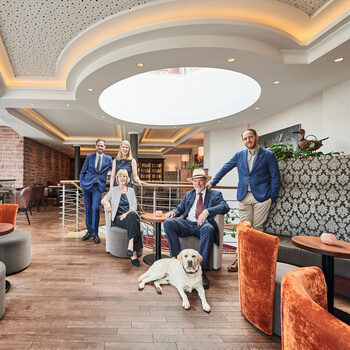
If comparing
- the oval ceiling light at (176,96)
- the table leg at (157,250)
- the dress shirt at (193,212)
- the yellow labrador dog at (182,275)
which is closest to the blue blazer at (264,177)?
the dress shirt at (193,212)

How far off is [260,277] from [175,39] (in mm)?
2971

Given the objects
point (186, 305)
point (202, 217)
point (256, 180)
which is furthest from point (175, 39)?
point (186, 305)

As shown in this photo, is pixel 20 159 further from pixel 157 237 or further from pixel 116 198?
pixel 157 237

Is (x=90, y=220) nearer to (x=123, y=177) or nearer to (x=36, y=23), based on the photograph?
(x=123, y=177)

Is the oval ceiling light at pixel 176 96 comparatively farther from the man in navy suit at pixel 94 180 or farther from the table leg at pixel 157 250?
the table leg at pixel 157 250

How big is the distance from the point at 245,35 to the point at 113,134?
806cm

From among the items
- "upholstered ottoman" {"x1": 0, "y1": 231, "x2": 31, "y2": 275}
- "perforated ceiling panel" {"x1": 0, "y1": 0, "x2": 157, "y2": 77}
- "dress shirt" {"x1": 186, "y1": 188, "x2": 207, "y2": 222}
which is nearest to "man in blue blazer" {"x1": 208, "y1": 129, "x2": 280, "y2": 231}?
"dress shirt" {"x1": 186, "y1": 188, "x2": 207, "y2": 222}

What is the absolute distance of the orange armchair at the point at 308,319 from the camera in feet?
1.50

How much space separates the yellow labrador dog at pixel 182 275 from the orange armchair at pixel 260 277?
16.6 inches

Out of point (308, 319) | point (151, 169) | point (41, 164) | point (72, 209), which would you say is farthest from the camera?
point (151, 169)

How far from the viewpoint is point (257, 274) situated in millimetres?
1584

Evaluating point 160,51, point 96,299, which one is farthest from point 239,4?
point 96,299

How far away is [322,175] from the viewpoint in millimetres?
2557

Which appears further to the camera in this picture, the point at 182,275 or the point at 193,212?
the point at 193,212
